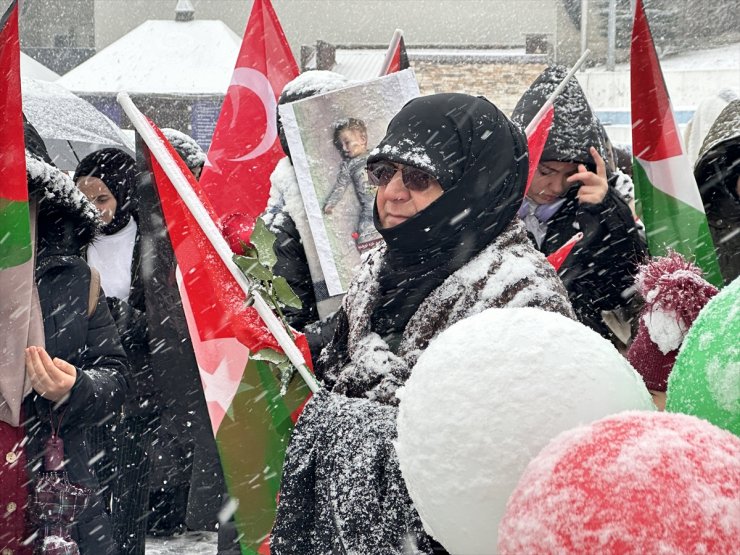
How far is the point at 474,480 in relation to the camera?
110cm

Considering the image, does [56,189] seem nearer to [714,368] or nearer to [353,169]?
[353,169]

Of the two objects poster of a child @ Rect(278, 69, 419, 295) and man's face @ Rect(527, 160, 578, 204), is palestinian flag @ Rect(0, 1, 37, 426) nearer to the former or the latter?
poster of a child @ Rect(278, 69, 419, 295)

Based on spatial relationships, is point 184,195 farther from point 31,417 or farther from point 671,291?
point 671,291

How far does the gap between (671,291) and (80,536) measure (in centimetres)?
205

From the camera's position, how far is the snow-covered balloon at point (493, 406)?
3.56 ft

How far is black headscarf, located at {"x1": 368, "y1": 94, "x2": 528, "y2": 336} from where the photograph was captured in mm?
2225

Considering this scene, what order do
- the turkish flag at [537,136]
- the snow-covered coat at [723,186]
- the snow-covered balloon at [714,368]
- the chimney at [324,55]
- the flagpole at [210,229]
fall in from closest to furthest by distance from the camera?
the snow-covered balloon at [714,368] → the flagpole at [210,229] → the snow-covered coat at [723,186] → the turkish flag at [537,136] → the chimney at [324,55]

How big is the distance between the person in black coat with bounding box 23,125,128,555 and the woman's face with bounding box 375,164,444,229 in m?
1.22

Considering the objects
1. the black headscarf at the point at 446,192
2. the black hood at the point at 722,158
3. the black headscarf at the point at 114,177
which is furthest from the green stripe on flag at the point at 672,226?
the black headscarf at the point at 114,177

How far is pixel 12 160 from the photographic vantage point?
2795mm

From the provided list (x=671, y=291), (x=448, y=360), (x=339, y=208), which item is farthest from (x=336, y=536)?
(x=339, y=208)

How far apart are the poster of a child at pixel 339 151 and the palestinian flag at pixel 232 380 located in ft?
2.31

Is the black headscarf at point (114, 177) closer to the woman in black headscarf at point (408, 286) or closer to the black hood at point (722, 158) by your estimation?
the black hood at point (722, 158)

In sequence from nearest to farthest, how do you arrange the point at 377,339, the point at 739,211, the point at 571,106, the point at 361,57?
the point at 377,339, the point at 739,211, the point at 571,106, the point at 361,57
